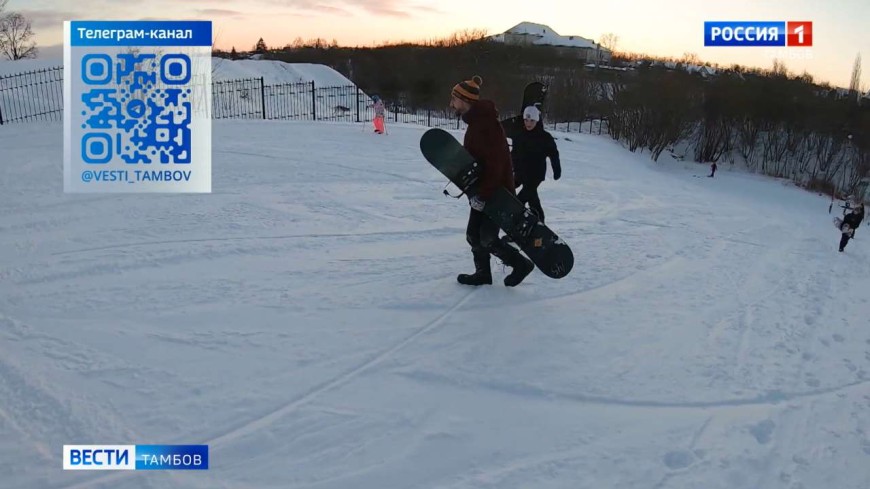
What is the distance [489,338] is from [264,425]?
1902 millimetres

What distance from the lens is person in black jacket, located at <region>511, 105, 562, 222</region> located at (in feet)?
19.9

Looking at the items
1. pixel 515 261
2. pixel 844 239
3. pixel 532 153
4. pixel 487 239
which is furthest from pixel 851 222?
pixel 487 239

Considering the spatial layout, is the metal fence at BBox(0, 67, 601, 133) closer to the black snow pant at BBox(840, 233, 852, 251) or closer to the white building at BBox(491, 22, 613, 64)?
the black snow pant at BBox(840, 233, 852, 251)

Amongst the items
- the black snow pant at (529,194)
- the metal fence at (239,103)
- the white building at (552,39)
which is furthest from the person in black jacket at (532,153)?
the white building at (552,39)

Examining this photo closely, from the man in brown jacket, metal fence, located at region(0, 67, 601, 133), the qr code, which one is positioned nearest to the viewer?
the man in brown jacket

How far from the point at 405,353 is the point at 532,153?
3.09 meters

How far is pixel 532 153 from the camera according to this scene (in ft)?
20.6

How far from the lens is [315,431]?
10.6ft

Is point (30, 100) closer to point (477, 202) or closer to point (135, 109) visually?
point (135, 109)

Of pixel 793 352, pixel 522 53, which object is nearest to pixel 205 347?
pixel 793 352

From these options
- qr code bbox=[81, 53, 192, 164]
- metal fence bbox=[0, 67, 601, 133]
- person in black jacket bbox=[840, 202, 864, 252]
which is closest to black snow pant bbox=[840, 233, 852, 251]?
person in black jacket bbox=[840, 202, 864, 252]

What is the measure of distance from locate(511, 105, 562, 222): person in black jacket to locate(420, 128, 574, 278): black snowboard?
0.94m

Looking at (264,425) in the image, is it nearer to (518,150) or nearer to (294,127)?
(518,150)

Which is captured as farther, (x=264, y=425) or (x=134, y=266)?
(x=134, y=266)
